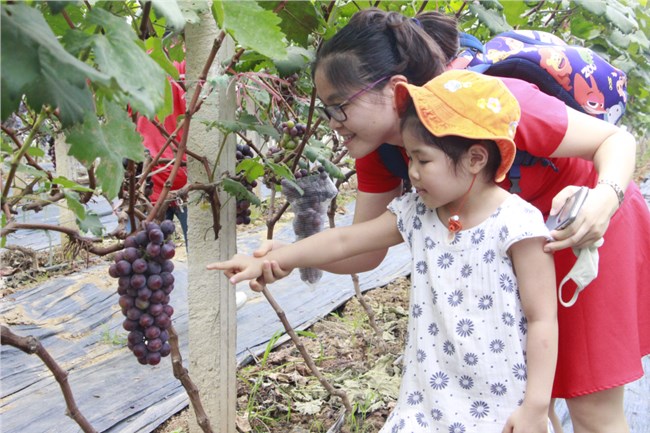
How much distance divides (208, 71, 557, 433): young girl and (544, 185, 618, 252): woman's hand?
0.03m

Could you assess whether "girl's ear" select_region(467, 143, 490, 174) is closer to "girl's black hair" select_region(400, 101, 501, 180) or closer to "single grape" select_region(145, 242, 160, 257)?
"girl's black hair" select_region(400, 101, 501, 180)

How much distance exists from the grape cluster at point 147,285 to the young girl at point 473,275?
13cm

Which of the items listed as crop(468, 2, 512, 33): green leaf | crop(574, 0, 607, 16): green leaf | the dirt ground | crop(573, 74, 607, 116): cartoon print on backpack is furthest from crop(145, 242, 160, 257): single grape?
crop(574, 0, 607, 16): green leaf

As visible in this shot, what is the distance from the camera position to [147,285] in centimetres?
127

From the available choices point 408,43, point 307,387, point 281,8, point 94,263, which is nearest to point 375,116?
point 408,43

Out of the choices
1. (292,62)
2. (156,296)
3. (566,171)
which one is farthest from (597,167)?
(156,296)

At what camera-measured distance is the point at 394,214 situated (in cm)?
148

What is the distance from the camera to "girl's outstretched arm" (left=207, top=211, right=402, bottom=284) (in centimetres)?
140

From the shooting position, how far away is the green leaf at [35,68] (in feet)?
1.95

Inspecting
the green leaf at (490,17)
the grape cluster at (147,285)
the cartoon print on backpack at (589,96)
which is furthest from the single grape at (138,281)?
the green leaf at (490,17)

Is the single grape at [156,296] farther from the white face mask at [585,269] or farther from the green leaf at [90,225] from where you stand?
the white face mask at [585,269]

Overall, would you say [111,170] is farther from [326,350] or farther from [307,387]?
[326,350]

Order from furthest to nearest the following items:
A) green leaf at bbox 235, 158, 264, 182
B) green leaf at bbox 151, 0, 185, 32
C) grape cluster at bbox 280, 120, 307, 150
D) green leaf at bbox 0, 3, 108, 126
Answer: grape cluster at bbox 280, 120, 307, 150 → green leaf at bbox 235, 158, 264, 182 → green leaf at bbox 151, 0, 185, 32 → green leaf at bbox 0, 3, 108, 126

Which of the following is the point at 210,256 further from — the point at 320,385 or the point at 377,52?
the point at 320,385
